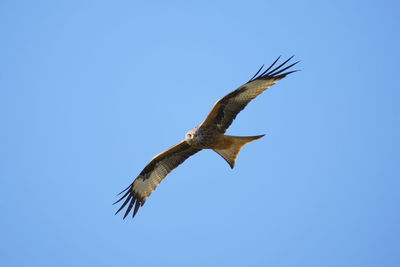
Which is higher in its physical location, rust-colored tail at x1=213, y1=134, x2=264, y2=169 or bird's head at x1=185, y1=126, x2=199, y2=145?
bird's head at x1=185, y1=126, x2=199, y2=145

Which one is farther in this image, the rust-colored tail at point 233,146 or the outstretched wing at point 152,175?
the outstretched wing at point 152,175

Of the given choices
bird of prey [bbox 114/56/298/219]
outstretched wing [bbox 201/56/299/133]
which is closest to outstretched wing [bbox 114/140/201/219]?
bird of prey [bbox 114/56/298/219]

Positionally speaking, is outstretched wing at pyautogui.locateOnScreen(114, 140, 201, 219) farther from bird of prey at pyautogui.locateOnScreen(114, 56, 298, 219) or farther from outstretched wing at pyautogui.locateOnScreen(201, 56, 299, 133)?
outstretched wing at pyautogui.locateOnScreen(201, 56, 299, 133)

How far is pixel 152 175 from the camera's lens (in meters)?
8.53

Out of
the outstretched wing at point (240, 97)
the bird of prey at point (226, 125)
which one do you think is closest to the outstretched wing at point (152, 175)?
the bird of prey at point (226, 125)

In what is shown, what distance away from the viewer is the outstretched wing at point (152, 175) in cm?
834

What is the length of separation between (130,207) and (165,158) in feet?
3.70

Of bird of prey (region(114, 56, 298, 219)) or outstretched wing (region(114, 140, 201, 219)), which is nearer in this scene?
bird of prey (region(114, 56, 298, 219))

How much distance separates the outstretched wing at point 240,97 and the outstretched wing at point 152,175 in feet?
3.52

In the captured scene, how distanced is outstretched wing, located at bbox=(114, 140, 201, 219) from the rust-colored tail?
713 millimetres

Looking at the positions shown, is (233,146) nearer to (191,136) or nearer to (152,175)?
(191,136)

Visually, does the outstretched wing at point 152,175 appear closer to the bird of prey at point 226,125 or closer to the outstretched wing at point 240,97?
the bird of prey at point 226,125

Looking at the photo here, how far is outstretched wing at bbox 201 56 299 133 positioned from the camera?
23.7 ft

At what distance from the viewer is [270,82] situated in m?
7.26
